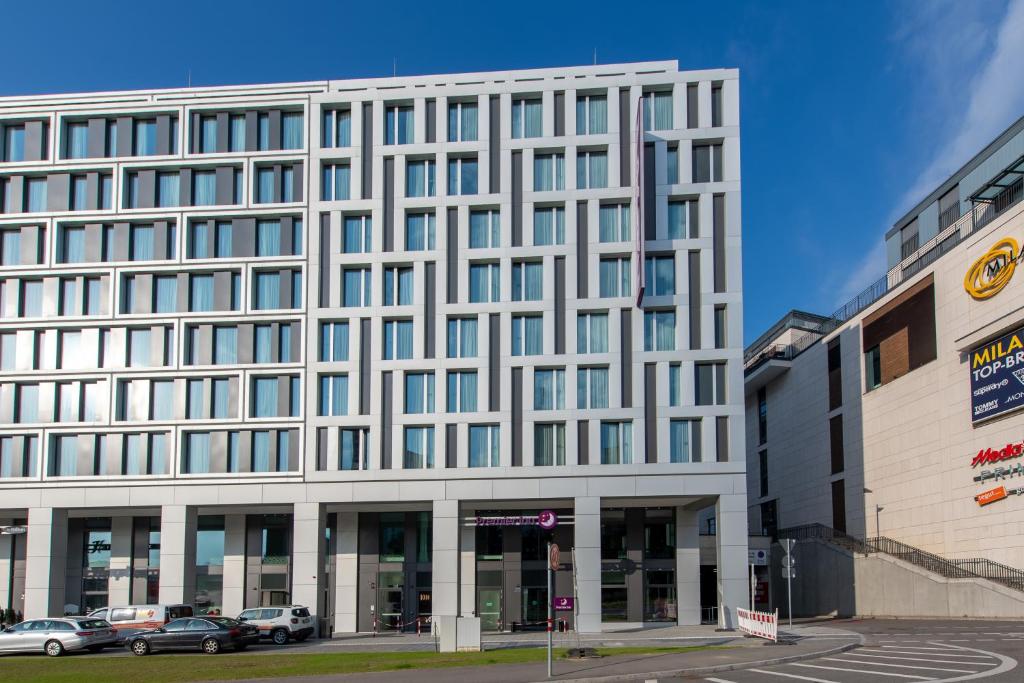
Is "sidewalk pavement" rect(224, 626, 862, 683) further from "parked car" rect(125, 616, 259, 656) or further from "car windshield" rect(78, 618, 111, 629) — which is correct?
"car windshield" rect(78, 618, 111, 629)

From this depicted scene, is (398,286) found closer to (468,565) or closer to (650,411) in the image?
(650,411)

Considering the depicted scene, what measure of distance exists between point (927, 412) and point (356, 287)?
3074 centimetres

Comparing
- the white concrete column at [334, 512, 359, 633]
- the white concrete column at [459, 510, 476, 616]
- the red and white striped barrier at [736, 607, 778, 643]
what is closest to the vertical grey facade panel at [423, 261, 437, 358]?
the white concrete column at [459, 510, 476, 616]

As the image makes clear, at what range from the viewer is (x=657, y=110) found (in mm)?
52094

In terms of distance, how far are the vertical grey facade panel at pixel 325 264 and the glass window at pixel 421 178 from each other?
467 centimetres

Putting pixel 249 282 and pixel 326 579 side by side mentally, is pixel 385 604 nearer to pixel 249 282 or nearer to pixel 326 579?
pixel 326 579

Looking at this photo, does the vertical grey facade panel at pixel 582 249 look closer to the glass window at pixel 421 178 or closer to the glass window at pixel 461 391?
the glass window at pixel 461 391

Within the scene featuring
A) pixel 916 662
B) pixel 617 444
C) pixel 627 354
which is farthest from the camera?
pixel 627 354

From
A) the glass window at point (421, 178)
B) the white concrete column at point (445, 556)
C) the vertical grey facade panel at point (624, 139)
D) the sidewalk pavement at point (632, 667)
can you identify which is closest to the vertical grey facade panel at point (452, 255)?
the glass window at point (421, 178)

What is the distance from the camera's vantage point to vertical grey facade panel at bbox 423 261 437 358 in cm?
5141

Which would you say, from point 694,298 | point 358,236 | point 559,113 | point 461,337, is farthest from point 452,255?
point 694,298

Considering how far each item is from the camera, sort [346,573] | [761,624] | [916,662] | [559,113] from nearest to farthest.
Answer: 1. [916,662]
2. [761,624]
3. [559,113]
4. [346,573]

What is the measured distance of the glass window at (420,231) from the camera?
52.6 meters

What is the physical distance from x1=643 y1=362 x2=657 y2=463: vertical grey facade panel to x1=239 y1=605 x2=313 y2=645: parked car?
59.5 ft
